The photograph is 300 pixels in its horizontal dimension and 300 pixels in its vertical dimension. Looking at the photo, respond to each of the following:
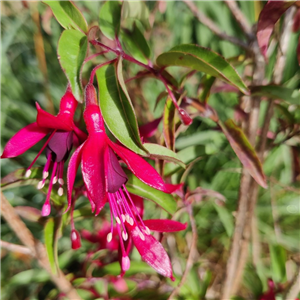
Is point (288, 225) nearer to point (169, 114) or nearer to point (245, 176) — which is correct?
point (245, 176)

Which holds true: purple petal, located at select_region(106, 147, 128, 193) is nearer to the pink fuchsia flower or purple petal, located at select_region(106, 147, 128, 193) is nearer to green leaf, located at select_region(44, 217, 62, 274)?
the pink fuchsia flower

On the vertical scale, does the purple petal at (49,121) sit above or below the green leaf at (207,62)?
below

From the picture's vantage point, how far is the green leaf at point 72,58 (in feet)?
1.00

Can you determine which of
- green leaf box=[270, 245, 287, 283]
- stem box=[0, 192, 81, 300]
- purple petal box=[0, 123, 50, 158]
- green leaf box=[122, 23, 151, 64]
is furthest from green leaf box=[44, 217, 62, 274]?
green leaf box=[270, 245, 287, 283]

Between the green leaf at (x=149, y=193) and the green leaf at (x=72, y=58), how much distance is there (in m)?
0.14

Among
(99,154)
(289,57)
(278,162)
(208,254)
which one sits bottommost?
(208,254)

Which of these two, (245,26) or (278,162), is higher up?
(245,26)

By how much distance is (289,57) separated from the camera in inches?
20.3

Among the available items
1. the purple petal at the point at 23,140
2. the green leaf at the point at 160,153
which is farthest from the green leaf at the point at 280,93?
the purple petal at the point at 23,140

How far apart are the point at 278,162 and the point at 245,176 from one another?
58cm

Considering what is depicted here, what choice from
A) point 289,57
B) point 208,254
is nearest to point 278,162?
point 208,254

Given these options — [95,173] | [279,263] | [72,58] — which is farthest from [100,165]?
[279,263]

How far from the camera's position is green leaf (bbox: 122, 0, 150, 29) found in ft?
1.47

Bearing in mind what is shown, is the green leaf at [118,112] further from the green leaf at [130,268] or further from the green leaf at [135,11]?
the green leaf at [130,268]
